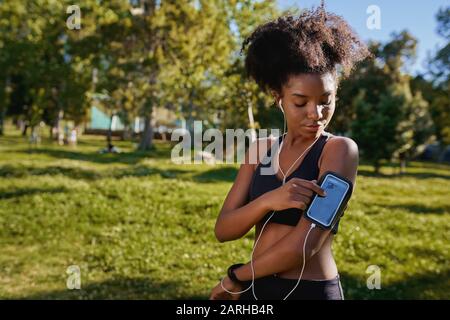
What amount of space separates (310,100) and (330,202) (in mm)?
513

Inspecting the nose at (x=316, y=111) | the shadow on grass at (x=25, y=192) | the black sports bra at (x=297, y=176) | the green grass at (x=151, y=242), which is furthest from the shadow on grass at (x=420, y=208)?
the nose at (x=316, y=111)

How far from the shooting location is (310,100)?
2191mm

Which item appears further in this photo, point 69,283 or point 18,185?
point 18,185

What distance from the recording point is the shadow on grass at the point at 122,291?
7.88 meters

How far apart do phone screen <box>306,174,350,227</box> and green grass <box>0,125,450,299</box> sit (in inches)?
251

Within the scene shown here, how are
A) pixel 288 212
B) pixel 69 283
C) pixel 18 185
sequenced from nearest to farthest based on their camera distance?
pixel 288 212 < pixel 69 283 < pixel 18 185

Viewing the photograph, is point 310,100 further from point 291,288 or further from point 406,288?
point 406,288

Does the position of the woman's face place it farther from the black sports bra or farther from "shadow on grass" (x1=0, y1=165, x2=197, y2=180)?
"shadow on grass" (x1=0, y1=165, x2=197, y2=180)

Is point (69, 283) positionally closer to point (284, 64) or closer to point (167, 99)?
point (284, 64)

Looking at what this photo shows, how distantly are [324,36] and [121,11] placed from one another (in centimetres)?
3087

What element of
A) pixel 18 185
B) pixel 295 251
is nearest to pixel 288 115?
pixel 295 251

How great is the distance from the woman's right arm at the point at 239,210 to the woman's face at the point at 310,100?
372 millimetres

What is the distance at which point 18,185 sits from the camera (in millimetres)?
15375
